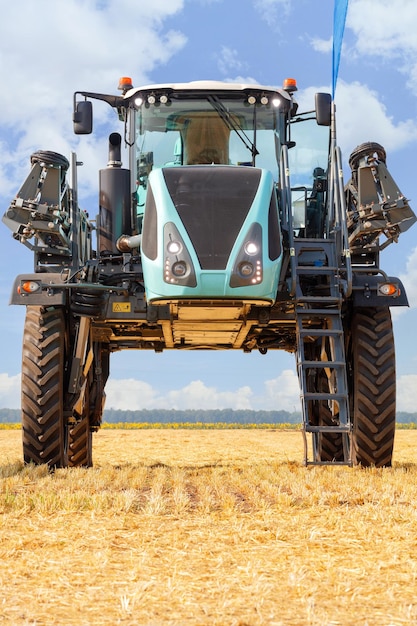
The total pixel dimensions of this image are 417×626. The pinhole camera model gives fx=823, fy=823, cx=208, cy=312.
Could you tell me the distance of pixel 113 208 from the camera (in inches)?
374

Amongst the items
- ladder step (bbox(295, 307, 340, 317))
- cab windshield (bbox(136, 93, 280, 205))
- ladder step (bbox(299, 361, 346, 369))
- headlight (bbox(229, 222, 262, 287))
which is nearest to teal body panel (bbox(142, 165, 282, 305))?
headlight (bbox(229, 222, 262, 287))

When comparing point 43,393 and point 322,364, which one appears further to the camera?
point 43,393

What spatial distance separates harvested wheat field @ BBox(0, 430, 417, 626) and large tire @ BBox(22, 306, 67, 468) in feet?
4.42

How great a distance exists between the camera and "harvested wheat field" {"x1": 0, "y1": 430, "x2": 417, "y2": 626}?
3.34 metres

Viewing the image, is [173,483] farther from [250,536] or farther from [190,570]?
[190,570]

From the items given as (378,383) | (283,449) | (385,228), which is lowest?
(283,449)

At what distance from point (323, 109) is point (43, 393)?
4414 mm

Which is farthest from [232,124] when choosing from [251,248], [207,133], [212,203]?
[251,248]

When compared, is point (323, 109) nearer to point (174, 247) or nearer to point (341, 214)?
point (341, 214)

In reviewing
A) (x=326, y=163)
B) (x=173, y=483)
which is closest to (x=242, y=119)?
(x=326, y=163)

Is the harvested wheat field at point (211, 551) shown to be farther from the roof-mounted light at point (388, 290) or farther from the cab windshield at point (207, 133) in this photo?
the cab windshield at point (207, 133)

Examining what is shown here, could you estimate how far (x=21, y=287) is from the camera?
29.7 feet

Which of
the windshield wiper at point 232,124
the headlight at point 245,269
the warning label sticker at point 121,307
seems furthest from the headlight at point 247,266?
the windshield wiper at point 232,124

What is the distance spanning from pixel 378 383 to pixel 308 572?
17.1 ft
